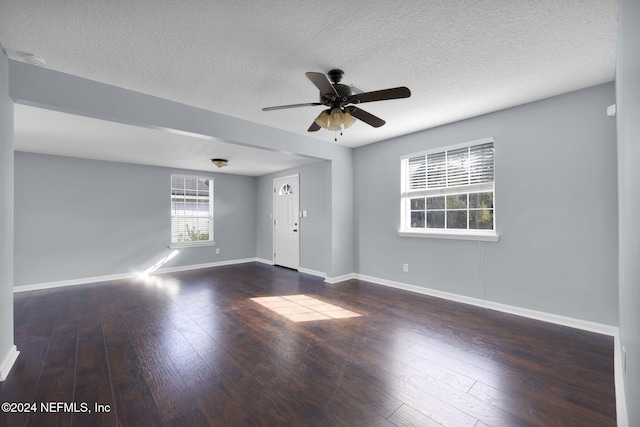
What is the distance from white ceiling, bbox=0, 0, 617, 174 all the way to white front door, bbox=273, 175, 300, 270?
3.34 meters

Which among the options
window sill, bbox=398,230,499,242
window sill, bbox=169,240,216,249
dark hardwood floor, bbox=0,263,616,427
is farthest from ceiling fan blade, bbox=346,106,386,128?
window sill, bbox=169,240,216,249

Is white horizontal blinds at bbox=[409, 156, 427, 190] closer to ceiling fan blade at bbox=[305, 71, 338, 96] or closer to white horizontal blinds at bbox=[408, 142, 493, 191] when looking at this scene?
white horizontal blinds at bbox=[408, 142, 493, 191]

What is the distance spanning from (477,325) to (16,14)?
179 inches

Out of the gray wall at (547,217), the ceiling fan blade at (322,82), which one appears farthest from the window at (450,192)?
the ceiling fan blade at (322,82)

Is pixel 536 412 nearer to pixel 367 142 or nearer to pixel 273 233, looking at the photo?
pixel 367 142

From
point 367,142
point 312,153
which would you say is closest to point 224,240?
point 312,153

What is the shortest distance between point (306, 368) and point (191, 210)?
5.50m

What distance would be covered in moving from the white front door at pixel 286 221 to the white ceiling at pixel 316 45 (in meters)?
3.34

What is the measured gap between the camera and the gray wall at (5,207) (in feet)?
6.88

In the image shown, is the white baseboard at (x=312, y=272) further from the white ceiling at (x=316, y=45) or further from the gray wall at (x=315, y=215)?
the white ceiling at (x=316, y=45)

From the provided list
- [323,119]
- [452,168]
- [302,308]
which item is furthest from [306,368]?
[452,168]

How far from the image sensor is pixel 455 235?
378cm

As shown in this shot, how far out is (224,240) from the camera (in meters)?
7.07

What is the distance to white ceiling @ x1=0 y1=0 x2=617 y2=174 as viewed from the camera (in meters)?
1.78
